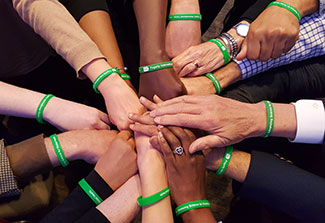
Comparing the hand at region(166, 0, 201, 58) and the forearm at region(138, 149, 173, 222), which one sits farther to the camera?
the hand at region(166, 0, 201, 58)

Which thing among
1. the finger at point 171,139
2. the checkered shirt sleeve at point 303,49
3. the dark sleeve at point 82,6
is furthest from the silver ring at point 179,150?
the dark sleeve at point 82,6

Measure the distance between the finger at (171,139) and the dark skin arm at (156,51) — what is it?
0.44 feet

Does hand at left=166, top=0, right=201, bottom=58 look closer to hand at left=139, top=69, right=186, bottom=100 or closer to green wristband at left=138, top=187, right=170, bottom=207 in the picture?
hand at left=139, top=69, right=186, bottom=100

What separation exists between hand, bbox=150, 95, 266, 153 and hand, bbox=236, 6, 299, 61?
18cm

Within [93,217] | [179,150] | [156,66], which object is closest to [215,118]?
[179,150]

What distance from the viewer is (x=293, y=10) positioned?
0.96 meters

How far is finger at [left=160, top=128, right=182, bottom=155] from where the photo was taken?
901 mm

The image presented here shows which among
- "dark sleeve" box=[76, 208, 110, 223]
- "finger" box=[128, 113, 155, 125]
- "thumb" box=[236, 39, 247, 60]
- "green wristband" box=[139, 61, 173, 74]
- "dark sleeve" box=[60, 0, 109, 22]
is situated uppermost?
"dark sleeve" box=[60, 0, 109, 22]

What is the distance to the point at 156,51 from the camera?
0.97 m

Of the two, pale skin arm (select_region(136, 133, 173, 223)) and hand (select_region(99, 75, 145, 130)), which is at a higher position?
hand (select_region(99, 75, 145, 130))

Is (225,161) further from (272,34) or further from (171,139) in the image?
(272,34)

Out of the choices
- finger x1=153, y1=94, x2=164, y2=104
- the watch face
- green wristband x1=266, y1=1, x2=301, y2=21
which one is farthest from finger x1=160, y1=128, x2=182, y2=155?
green wristband x1=266, y1=1, x2=301, y2=21

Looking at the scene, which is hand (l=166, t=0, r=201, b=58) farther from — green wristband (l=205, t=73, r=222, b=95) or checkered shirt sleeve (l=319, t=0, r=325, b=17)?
checkered shirt sleeve (l=319, t=0, r=325, b=17)

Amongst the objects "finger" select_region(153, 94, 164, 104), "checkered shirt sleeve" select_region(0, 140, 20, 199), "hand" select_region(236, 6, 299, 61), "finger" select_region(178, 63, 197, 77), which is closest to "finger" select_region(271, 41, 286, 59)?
"hand" select_region(236, 6, 299, 61)
